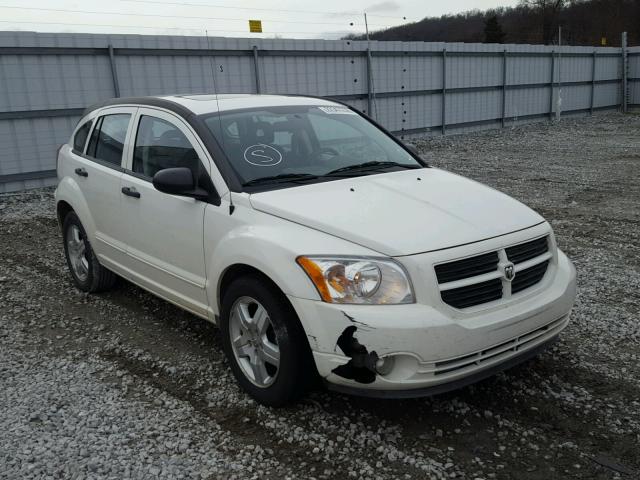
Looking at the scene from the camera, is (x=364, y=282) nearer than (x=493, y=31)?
Yes

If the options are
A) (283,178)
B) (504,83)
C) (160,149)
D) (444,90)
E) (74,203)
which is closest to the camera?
(283,178)

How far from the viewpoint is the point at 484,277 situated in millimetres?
3135

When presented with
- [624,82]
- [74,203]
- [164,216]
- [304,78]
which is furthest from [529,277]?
[624,82]

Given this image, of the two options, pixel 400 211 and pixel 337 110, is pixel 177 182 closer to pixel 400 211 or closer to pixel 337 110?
pixel 400 211

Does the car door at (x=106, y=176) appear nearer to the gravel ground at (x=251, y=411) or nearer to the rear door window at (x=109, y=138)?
the rear door window at (x=109, y=138)

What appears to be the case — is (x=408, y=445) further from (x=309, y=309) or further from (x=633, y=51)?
(x=633, y=51)

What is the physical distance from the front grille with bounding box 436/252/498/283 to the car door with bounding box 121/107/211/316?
5.18 feet

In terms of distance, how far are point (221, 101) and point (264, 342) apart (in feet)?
6.41

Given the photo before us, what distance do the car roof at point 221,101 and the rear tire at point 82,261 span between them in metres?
1.40

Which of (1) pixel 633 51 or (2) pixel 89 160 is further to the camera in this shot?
(1) pixel 633 51

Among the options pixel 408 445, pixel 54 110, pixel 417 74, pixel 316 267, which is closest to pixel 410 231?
pixel 316 267

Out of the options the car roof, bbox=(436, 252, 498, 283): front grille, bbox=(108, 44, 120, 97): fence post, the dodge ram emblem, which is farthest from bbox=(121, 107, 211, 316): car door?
bbox=(108, 44, 120, 97): fence post

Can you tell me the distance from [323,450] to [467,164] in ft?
37.7

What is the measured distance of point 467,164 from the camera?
45.1 ft
